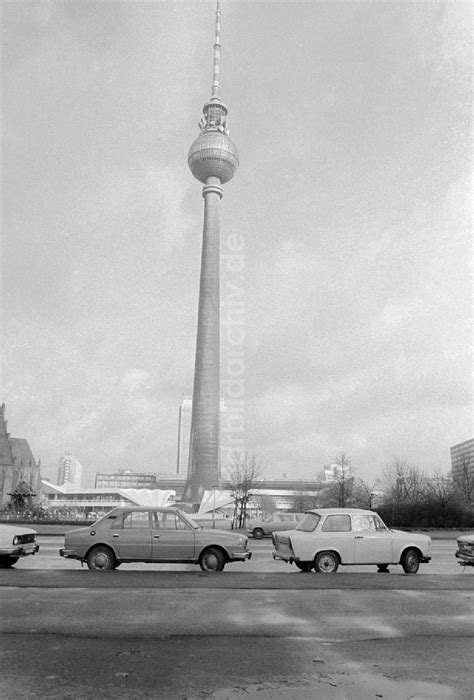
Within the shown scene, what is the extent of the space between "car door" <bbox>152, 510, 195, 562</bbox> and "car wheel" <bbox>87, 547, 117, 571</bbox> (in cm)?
96

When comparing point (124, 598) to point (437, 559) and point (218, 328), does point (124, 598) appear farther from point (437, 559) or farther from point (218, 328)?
point (218, 328)

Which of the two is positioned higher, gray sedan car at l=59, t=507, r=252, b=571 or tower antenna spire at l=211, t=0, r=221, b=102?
tower antenna spire at l=211, t=0, r=221, b=102

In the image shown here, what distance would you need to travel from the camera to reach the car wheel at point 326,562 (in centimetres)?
1362

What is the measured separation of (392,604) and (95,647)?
5044 mm

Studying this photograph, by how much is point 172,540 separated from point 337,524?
12.3 feet

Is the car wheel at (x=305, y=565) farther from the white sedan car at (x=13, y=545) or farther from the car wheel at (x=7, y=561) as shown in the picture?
the car wheel at (x=7, y=561)

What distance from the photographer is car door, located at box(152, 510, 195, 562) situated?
13562 millimetres

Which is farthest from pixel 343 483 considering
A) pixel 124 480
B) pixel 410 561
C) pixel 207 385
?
pixel 124 480

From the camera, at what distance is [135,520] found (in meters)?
13.8

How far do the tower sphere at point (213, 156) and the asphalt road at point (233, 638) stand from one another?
97323 millimetres

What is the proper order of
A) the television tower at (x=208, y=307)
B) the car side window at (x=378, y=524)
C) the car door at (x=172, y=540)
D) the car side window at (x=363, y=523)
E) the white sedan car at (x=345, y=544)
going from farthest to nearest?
the television tower at (x=208, y=307)
the car side window at (x=378, y=524)
the car side window at (x=363, y=523)
the white sedan car at (x=345, y=544)
the car door at (x=172, y=540)

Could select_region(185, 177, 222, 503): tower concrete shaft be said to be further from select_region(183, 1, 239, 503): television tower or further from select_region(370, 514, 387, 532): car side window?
select_region(370, 514, 387, 532): car side window

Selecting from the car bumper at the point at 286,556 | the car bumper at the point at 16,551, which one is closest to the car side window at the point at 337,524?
the car bumper at the point at 286,556

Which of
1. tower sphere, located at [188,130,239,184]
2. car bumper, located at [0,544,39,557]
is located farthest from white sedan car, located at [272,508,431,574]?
tower sphere, located at [188,130,239,184]
